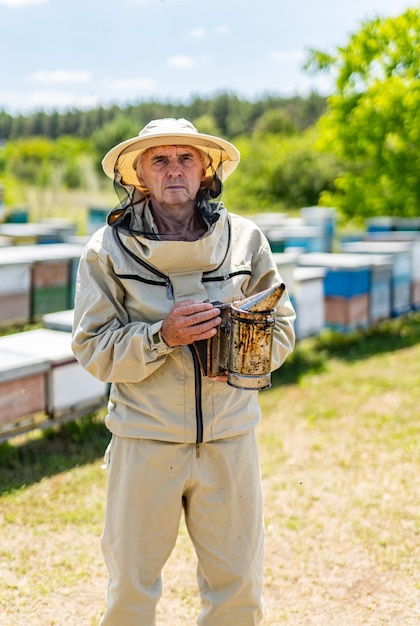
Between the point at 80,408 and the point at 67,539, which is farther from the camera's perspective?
the point at 80,408

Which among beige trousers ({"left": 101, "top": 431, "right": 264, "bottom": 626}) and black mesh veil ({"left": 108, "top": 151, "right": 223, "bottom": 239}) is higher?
black mesh veil ({"left": 108, "top": 151, "right": 223, "bottom": 239})

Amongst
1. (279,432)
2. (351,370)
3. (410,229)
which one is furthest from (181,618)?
(410,229)

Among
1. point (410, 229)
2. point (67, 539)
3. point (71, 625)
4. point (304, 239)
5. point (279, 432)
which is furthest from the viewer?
point (410, 229)

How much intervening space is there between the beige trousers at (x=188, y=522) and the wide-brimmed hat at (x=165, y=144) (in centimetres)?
78

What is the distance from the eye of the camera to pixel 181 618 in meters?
2.52

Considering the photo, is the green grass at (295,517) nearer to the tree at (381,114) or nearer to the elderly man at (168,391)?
the elderly man at (168,391)

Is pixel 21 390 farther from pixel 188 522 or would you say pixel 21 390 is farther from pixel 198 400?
pixel 198 400

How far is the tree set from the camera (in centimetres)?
780

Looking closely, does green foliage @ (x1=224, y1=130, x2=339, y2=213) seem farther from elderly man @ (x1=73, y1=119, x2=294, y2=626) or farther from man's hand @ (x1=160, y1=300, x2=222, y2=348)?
man's hand @ (x1=160, y1=300, x2=222, y2=348)

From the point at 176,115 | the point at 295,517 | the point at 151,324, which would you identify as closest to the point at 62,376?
the point at 295,517

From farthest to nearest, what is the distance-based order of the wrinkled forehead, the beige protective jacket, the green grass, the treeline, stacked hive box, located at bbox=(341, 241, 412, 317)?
the treeline
stacked hive box, located at bbox=(341, 241, 412, 317)
the green grass
the wrinkled forehead
the beige protective jacket

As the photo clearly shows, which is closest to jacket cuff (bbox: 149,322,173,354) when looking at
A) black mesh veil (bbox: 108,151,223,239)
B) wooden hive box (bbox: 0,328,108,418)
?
black mesh veil (bbox: 108,151,223,239)

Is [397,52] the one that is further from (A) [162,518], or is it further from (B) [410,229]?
(A) [162,518]

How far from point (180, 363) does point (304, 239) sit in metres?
7.19
